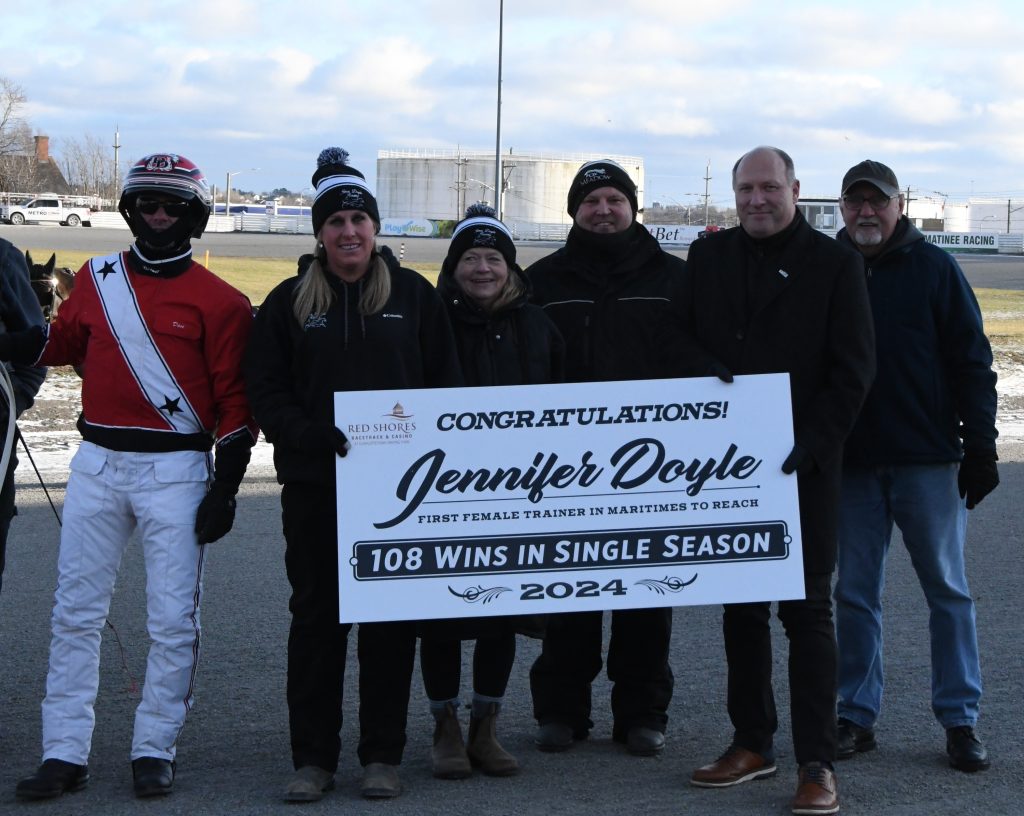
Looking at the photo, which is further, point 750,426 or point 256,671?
point 256,671

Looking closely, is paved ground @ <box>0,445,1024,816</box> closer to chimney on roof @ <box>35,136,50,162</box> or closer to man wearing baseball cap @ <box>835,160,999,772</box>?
man wearing baseball cap @ <box>835,160,999,772</box>

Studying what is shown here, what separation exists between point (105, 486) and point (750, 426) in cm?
230

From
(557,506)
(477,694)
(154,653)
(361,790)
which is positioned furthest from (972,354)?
(154,653)

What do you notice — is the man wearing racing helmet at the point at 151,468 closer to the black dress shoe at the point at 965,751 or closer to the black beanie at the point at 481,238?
the black beanie at the point at 481,238

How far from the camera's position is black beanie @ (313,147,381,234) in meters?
4.70

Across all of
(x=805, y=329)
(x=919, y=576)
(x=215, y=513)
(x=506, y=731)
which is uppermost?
(x=805, y=329)

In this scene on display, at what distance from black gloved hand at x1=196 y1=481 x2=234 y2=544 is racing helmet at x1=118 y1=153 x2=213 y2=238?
3.14 feet

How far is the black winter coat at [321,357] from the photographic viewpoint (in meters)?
4.62

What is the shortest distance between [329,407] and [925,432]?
2241 mm

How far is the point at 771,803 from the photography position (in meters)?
4.60

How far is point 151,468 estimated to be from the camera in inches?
183

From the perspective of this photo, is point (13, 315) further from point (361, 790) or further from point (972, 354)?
point (972, 354)

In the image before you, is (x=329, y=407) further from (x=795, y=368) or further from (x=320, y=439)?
(x=795, y=368)

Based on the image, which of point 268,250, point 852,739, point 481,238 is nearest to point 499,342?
point 481,238
